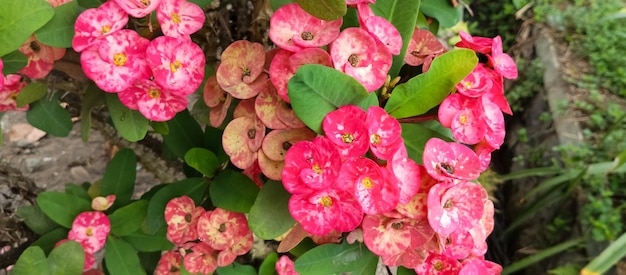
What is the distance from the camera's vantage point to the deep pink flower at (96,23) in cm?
63

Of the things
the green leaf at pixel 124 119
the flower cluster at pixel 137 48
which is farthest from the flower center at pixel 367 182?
the green leaf at pixel 124 119

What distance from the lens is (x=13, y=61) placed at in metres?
0.69

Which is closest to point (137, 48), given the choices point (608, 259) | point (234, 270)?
point (234, 270)

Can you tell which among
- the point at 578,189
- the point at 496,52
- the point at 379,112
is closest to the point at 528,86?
the point at 578,189

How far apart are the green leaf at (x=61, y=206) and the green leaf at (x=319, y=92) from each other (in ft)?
1.77

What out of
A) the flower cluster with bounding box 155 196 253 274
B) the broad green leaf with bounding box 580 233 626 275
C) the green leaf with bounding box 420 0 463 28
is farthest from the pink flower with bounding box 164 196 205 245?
the broad green leaf with bounding box 580 233 626 275

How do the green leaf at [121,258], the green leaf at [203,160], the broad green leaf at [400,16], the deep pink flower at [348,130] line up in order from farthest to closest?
the green leaf at [121,258], the green leaf at [203,160], the broad green leaf at [400,16], the deep pink flower at [348,130]

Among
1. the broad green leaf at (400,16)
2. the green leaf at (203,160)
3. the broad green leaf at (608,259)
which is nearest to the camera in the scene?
the broad green leaf at (400,16)

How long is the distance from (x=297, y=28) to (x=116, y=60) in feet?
0.72

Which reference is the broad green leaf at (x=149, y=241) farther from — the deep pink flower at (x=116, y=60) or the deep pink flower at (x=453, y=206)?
the deep pink flower at (x=453, y=206)

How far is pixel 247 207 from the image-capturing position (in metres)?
0.75

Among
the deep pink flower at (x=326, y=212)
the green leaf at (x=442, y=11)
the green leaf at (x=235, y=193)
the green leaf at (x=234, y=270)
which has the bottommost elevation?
the green leaf at (x=234, y=270)

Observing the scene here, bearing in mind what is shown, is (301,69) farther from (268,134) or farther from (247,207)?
(247,207)

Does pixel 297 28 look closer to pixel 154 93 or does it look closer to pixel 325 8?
pixel 325 8
